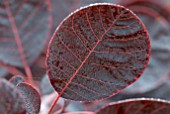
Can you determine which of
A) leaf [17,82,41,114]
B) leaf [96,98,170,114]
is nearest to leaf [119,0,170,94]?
leaf [96,98,170,114]

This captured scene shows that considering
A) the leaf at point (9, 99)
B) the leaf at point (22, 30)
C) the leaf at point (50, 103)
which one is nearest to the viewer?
the leaf at point (9, 99)

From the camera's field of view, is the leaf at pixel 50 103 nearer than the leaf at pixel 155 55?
Yes

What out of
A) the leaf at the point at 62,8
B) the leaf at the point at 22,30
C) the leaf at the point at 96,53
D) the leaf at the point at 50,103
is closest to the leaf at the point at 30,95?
the leaf at the point at 96,53

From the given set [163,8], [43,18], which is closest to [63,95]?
[43,18]

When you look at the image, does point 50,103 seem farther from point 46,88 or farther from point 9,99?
point 9,99

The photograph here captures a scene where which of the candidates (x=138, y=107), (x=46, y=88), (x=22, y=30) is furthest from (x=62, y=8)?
(x=138, y=107)

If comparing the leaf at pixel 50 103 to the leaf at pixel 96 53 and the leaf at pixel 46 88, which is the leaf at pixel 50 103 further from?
the leaf at pixel 96 53
